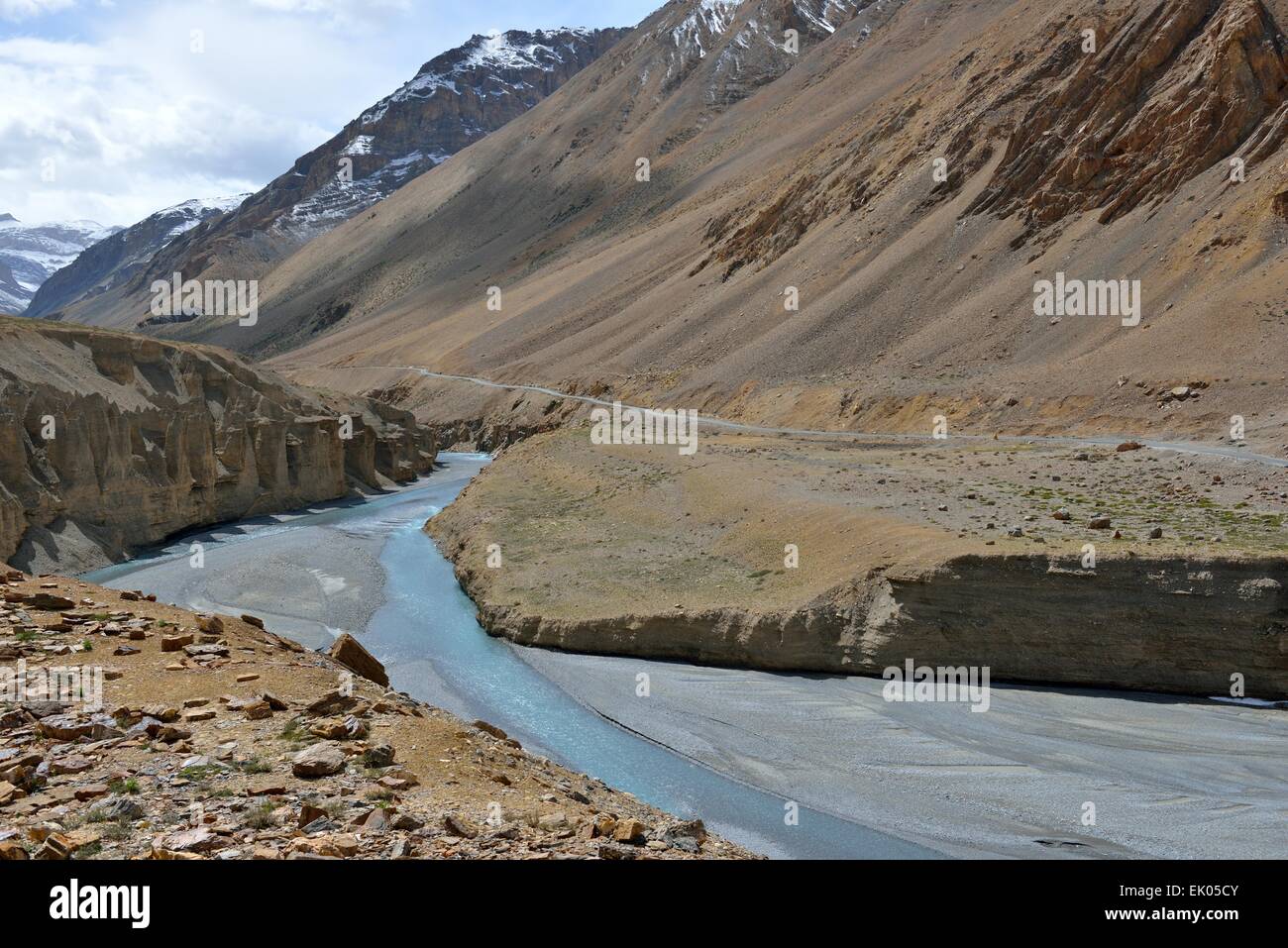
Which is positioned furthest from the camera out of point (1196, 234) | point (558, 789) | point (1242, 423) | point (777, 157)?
point (777, 157)

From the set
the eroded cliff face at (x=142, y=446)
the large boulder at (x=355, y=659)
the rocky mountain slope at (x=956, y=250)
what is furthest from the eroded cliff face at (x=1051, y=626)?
the eroded cliff face at (x=142, y=446)

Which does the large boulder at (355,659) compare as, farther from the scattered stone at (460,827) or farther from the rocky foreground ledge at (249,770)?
the scattered stone at (460,827)

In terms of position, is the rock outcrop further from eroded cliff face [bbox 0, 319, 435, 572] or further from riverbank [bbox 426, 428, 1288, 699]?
eroded cliff face [bbox 0, 319, 435, 572]

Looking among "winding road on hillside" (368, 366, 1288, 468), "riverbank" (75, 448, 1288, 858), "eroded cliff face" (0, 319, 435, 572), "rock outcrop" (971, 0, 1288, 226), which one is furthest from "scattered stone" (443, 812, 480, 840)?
"rock outcrop" (971, 0, 1288, 226)

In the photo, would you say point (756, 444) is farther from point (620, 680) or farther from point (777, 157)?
point (777, 157)

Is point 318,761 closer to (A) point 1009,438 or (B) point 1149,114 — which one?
(A) point 1009,438

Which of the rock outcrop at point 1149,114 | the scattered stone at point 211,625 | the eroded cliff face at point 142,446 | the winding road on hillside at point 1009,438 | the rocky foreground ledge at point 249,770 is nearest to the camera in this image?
the rocky foreground ledge at point 249,770

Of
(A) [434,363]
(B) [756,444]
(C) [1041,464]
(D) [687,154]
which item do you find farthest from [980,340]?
(D) [687,154]
